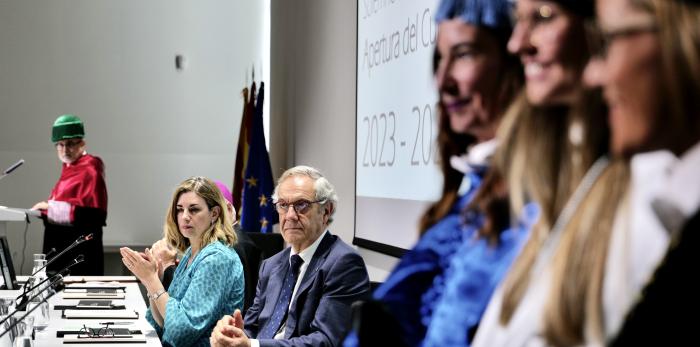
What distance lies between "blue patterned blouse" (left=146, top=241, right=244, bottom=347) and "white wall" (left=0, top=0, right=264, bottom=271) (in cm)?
468

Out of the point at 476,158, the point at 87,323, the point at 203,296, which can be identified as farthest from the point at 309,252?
the point at 476,158

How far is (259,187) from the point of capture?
674cm

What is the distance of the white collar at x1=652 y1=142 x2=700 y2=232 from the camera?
2.59 feet

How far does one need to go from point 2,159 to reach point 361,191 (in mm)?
4668

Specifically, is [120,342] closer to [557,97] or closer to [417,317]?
[417,317]

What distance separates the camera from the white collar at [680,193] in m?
0.79

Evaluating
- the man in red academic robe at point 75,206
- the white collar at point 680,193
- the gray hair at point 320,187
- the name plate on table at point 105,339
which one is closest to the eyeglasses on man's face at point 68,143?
the man in red academic robe at point 75,206

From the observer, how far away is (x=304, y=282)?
10.2ft

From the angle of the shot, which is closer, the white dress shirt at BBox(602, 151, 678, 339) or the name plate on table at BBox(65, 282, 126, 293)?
the white dress shirt at BBox(602, 151, 678, 339)

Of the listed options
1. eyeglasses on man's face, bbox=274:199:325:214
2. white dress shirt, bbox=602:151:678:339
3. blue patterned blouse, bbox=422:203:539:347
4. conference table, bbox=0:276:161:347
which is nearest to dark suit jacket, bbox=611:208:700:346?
white dress shirt, bbox=602:151:678:339

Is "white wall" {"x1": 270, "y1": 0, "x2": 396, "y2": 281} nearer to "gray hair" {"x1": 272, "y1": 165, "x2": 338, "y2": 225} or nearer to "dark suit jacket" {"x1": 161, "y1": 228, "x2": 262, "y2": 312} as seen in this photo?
"dark suit jacket" {"x1": 161, "y1": 228, "x2": 262, "y2": 312}

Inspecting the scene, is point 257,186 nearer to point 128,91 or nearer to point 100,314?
point 128,91

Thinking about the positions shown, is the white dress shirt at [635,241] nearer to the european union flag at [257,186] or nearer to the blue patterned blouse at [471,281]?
the blue patterned blouse at [471,281]

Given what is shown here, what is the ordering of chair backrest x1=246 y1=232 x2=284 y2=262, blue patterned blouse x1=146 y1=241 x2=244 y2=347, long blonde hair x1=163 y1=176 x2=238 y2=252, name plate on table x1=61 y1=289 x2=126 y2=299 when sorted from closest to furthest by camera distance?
blue patterned blouse x1=146 y1=241 x2=244 y2=347 < long blonde hair x1=163 y1=176 x2=238 y2=252 < name plate on table x1=61 y1=289 x2=126 y2=299 < chair backrest x1=246 y1=232 x2=284 y2=262
